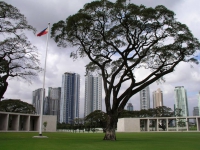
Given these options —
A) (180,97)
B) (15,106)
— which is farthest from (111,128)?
(180,97)

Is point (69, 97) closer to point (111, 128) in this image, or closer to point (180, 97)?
point (180, 97)

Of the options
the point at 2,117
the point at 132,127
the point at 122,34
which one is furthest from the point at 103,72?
the point at 132,127

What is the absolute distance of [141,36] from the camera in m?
18.7

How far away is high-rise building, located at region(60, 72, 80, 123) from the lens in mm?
76062

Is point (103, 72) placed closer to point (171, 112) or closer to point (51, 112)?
point (171, 112)

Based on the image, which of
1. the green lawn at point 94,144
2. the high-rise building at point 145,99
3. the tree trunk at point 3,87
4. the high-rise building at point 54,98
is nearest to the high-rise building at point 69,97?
the high-rise building at point 54,98

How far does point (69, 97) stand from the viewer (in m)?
84.4

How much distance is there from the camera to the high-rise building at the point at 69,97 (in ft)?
250

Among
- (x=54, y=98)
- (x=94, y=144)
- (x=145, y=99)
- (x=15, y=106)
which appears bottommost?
(x=94, y=144)

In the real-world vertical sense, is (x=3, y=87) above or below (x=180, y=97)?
below

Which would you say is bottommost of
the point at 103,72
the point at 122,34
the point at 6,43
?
the point at 103,72

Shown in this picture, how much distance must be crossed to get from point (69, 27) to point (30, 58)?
152 inches

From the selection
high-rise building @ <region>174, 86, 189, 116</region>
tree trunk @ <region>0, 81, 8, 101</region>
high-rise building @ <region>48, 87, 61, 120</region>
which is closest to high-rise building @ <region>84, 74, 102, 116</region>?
high-rise building @ <region>48, 87, 61, 120</region>

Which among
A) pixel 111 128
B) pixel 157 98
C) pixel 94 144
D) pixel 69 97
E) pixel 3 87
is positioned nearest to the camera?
pixel 94 144
